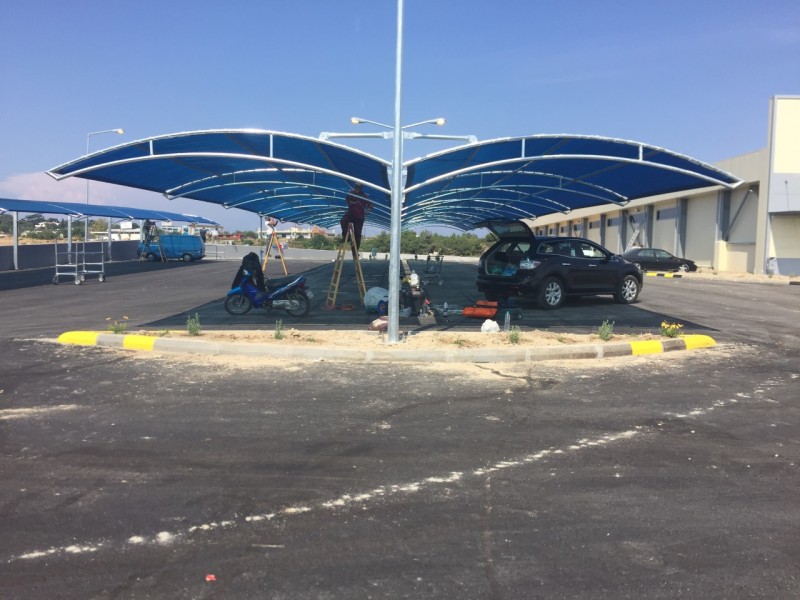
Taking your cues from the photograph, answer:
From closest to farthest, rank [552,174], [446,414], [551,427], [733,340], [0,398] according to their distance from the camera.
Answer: [551,427] → [446,414] → [0,398] → [733,340] → [552,174]

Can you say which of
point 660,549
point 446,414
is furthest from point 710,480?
point 446,414

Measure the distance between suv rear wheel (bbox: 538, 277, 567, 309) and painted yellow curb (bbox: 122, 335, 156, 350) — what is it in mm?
8745

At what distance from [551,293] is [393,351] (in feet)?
22.1

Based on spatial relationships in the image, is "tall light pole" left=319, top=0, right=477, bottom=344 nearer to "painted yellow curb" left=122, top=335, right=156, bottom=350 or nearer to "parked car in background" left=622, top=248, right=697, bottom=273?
"painted yellow curb" left=122, top=335, right=156, bottom=350

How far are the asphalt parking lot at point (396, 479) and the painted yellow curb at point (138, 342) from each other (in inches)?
32.9

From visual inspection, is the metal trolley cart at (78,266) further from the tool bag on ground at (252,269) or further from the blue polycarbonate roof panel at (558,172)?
the blue polycarbonate roof panel at (558,172)

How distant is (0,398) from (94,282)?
2037 cm

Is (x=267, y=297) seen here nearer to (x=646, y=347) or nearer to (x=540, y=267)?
(x=540, y=267)

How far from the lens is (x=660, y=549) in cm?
396

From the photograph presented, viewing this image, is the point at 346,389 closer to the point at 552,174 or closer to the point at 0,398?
the point at 0,398

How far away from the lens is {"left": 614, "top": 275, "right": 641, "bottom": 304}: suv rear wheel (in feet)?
55.7

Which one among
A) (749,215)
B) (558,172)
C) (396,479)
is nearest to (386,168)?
(558,172)

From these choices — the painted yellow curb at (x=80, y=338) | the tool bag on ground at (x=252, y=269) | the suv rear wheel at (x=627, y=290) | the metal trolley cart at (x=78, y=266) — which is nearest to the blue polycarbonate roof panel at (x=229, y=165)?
the tool bag on ground at (x=252, y=269)

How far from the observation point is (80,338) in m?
11.3
